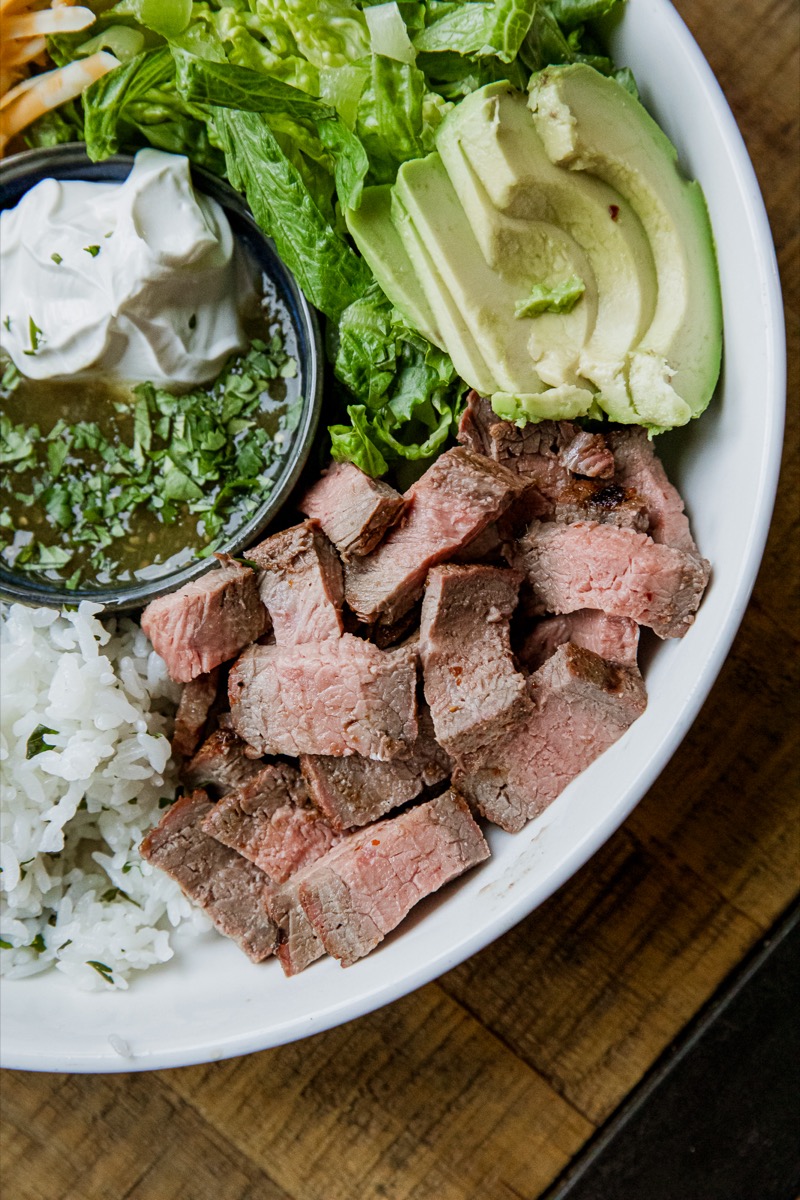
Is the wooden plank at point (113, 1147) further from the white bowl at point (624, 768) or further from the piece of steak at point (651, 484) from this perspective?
the piece of steak at point (651, 484)

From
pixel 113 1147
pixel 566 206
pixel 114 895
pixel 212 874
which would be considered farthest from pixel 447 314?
pixel 113 1147

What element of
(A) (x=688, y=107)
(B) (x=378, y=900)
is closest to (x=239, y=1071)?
(B) (x=378, y=900)

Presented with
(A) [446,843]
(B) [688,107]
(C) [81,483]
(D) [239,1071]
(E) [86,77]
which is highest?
(B) [688,107]

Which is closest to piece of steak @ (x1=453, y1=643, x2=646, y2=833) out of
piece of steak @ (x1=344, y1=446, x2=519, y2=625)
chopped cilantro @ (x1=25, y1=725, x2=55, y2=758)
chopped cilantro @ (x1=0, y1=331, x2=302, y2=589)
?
piece of steak @ (x1=344, y1=446, x2=519, y2=625)

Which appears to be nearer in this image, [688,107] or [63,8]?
[688,107]

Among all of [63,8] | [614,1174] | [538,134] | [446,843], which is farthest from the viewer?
[614,1174]

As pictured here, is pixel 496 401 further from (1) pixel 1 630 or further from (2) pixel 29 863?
(2) pixel 29 863

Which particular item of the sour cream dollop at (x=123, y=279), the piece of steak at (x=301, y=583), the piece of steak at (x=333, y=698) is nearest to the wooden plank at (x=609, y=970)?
the piece of steak at (x=333, y=698)
